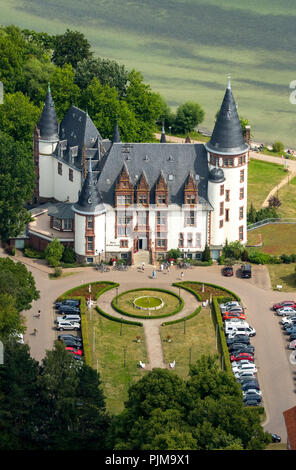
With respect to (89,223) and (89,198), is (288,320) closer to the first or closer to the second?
(89,223)

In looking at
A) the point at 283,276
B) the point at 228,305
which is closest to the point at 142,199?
the point at 228,305

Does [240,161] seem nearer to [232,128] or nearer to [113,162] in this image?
[232,128]

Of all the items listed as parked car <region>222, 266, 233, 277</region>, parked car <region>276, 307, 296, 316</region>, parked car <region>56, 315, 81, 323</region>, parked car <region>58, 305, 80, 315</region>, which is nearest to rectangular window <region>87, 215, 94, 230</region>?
parked car <region>58, 305, 80, 315</region>

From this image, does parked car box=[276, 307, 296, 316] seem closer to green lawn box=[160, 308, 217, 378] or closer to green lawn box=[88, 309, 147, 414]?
green lawn box=[160, 308, 217, 378]

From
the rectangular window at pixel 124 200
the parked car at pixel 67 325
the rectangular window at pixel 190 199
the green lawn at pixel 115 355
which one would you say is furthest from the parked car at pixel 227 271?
the parked car at pixel 67 325

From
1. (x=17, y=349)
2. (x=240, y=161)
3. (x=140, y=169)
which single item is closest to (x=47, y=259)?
(x=140, y=169)
